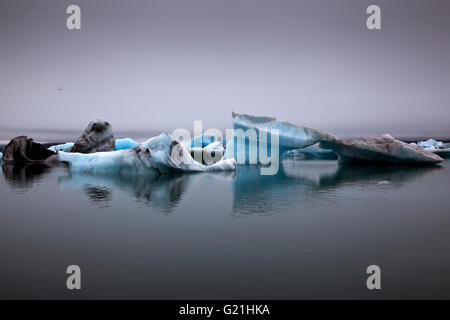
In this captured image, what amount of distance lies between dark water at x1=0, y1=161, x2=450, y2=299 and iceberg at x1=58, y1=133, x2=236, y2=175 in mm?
4053

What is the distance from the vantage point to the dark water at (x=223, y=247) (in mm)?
A: 2406

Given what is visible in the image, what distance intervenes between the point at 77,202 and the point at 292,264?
403 cm

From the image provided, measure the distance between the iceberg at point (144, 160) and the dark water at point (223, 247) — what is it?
405cm

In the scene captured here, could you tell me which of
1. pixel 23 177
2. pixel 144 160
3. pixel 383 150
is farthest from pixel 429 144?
pixel 23 177

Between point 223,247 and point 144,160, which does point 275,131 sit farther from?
point 223,247

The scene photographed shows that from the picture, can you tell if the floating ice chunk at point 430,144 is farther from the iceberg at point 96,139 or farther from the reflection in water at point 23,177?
the reflection in water at point 23,177

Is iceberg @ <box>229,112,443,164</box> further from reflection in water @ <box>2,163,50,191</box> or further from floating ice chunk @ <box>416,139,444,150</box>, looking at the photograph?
floating ice chunk @ <box>416,139,444,150</box>

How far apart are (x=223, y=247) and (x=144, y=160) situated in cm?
752

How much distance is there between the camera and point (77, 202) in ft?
18.9

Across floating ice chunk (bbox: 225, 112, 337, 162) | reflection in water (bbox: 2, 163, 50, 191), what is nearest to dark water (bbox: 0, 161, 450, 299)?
reflection in water (bbox: 2, 163, 50, 191)

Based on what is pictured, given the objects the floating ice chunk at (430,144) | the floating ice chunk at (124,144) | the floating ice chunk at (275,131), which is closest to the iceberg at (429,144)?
the floating ice chunk at (430,144)

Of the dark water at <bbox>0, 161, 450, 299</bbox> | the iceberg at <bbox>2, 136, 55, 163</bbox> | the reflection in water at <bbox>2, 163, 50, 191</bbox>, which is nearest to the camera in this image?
the dark water at <bbox>0, 161, 450, 299</bbox>

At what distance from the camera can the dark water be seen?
7.89 feet

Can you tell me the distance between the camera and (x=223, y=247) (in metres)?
3.24
